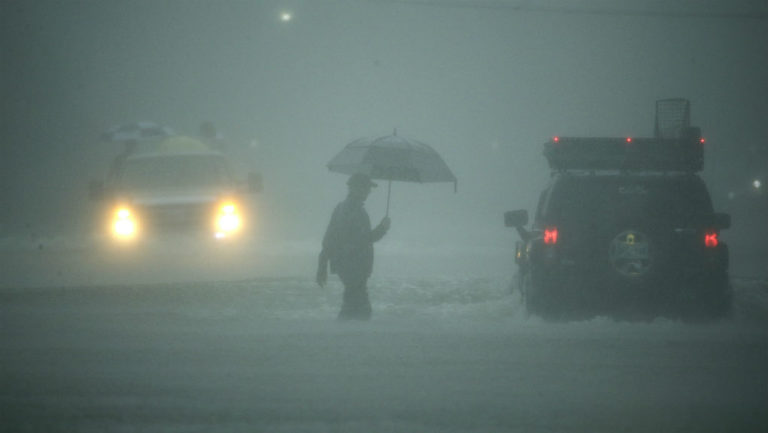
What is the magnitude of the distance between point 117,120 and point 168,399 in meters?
35.3

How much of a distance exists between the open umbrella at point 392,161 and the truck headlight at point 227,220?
5.22ft

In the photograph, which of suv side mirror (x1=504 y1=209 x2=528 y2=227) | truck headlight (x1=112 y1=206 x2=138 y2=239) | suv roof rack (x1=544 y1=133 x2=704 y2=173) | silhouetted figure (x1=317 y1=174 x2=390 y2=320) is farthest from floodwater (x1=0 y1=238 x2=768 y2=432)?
suv roof rack (x1=544 y1=133 x2=704 y2=173)

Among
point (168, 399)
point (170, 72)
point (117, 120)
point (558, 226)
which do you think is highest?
point (170, 72)

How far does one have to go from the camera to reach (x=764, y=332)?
8.36 meters

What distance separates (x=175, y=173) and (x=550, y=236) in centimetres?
567

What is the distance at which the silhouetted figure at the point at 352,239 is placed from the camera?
9.13m

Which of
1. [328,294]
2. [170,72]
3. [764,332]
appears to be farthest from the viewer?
[170,72]

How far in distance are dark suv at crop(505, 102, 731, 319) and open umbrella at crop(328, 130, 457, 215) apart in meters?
1.93

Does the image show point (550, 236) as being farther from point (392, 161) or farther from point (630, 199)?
point (392, 161)

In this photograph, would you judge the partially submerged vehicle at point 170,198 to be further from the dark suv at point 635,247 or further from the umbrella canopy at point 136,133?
the dark suv at point 635,247

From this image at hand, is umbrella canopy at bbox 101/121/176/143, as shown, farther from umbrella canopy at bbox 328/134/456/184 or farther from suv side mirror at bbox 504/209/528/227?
suv side mirror at bbox 504/209/528/227

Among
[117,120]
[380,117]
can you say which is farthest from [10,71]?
[380,117]

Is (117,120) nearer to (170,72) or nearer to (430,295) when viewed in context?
(170,72)

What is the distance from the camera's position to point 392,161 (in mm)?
10000
